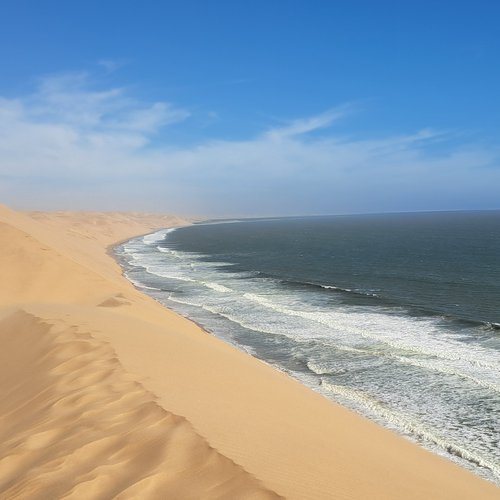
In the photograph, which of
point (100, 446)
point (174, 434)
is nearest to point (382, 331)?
point (174, 434)

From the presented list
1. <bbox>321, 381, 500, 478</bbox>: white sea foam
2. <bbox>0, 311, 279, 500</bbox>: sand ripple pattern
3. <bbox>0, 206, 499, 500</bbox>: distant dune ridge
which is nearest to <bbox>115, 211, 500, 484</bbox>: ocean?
<bbox>321, 381, 500, 478</bbox>: white sea foam

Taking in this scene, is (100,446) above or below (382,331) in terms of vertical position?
above

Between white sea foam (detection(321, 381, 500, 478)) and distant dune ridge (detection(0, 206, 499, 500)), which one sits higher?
distant dune ridge (detection(0, 206, 499, 500))

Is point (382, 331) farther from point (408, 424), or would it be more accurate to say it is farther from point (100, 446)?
point (100, 446)

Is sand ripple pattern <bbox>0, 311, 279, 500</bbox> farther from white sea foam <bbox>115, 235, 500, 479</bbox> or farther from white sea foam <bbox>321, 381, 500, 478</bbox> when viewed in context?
white sea foam <bbox>115, 235, 500, 479</bbox>

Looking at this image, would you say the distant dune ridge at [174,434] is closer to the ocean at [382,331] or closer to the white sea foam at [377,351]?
the white sea foam at [377,351]

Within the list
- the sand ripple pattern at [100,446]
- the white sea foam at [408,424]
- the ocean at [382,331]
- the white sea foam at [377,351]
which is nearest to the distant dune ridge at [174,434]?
the sand ripple pattern at [100,446]
